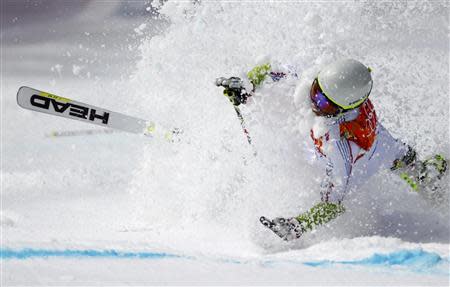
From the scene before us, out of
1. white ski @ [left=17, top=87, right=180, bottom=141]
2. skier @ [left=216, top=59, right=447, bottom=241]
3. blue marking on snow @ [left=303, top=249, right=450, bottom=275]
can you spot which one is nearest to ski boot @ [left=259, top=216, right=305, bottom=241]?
skier @ [left=216, top=59, right=447, bottom=241]

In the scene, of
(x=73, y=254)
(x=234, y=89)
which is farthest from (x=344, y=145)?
(x=73, y=254)

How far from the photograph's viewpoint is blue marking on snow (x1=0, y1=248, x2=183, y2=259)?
2.63 m

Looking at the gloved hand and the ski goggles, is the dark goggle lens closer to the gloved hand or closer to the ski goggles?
the ski goggles

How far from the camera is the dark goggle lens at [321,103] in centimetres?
321

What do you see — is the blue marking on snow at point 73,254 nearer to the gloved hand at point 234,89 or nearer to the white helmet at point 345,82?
the gloved hand at point 234,89

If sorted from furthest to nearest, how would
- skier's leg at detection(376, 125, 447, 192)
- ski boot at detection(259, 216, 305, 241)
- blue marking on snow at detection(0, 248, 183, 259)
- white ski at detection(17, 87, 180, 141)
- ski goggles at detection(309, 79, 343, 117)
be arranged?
white ski at detection(17, 87, 180, 141), skier's leg at detection(376, 125, 447, 192), ski goggles at detection(309, 79, 343, 117), ski boot at detection(259, 216, 305, 241), blue marking on snow at detection(0, 248, 183, 259)

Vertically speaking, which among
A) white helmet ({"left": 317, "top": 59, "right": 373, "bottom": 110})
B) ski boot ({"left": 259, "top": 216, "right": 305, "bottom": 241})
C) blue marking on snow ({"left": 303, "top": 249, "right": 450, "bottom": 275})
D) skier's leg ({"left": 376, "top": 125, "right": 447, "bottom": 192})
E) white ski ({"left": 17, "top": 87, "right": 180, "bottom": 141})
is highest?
white ski ({"left": 17, "top": 87, "right": 180, "bottom": 141})

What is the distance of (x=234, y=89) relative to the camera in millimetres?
3463

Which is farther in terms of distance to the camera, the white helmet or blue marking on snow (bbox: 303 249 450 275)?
the white helmet

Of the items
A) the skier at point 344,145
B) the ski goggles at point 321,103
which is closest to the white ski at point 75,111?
the skier at point 344,145

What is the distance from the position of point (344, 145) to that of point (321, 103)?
337 millimetres

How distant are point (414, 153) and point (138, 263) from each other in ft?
7.22

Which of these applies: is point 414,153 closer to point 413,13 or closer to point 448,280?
point 448,280

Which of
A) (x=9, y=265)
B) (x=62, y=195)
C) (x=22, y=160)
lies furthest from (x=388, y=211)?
(x=22, y=160)
